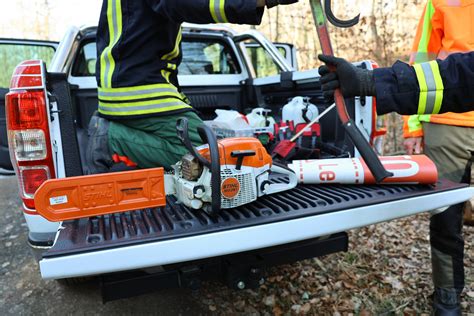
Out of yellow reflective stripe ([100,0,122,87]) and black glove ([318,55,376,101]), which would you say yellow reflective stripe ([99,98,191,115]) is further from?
black glove ([318,55,376,101])

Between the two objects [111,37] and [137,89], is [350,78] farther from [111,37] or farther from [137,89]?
[111,37]

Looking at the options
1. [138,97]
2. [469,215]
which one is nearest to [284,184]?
[138,97]

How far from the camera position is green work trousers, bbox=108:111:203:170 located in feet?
7.53

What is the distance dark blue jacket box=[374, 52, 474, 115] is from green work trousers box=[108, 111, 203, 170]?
42.1 inches

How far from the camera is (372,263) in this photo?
349 cm

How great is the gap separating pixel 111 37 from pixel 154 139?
2.06ft

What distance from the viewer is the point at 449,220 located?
2.54 metres

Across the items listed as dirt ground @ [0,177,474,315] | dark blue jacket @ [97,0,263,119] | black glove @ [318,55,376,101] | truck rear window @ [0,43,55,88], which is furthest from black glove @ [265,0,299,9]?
truck rear window @ [0,43,55,88]

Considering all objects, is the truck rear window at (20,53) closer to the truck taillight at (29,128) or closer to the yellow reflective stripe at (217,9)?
the truck taillight at (29,128)

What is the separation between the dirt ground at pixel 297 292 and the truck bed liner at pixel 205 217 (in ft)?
3.65

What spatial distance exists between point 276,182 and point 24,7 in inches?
635

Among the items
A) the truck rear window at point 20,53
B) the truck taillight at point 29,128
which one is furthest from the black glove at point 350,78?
the truck rear window at point 20,53

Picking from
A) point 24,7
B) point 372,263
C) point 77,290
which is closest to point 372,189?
point 372,263

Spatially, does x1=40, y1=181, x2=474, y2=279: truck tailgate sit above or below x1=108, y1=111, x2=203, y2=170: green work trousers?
below
